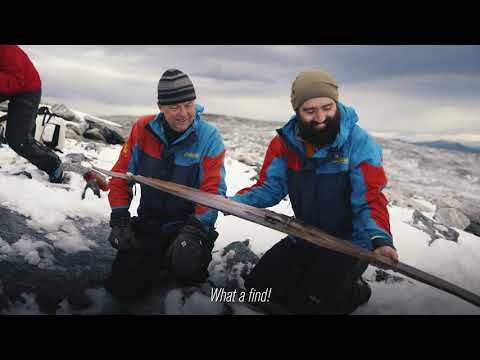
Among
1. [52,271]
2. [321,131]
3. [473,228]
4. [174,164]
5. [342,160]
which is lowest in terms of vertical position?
[52,271]

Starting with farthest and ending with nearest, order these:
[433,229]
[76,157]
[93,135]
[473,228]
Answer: [93,135]
[76,157]
[473,228]
[433,229]

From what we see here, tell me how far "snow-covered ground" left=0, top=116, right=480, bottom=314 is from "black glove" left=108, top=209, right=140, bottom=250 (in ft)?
0.79

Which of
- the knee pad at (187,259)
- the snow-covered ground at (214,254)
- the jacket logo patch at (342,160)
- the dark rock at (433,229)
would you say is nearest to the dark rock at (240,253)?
the snow-covered ground at (214,254)

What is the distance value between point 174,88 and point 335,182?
1.00 m

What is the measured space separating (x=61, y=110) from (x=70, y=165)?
1885 millimetres

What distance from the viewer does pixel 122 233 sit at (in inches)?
85.5

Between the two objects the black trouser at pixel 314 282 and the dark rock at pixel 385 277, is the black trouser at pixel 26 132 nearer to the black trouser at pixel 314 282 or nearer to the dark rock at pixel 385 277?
the black trouser at pixel 314 282

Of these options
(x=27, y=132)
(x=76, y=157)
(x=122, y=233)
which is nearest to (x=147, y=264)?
(x=122, y=233)

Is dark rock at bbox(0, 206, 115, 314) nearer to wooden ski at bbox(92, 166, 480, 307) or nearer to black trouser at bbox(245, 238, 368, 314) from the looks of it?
wooden ski at bbox(92, 166, 480, 307)

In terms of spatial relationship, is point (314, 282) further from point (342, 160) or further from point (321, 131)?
point (321, 131)

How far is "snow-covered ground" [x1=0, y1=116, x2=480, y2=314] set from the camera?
1.99 metres
